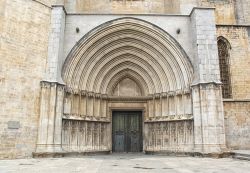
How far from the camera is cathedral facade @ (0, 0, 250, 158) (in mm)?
8516

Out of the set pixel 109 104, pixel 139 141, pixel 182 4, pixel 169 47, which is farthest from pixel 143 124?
pixel 182 4

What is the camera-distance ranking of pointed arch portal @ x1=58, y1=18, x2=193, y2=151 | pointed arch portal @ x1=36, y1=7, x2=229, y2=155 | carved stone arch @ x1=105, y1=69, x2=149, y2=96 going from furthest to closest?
carved stone arch @ x1=105, y1=69, x2=149, y2=96, pointed arch portal @ x1=58, y1=18, x2=193, y2=151, pointed arch portal @ x1=36, y1=7, x2=229, y2=155

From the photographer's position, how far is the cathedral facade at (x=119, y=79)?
8.52 metres

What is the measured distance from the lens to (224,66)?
11312 mm

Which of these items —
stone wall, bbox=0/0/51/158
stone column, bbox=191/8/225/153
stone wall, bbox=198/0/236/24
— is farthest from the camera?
stone wall, bbox=198/0/236/24

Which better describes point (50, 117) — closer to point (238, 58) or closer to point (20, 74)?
point (20, 74)

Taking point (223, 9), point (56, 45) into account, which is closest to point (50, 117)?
point (56, 45)

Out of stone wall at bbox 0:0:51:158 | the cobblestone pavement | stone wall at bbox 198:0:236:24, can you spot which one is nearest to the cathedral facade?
stone wall at bbox 0:0:51:158

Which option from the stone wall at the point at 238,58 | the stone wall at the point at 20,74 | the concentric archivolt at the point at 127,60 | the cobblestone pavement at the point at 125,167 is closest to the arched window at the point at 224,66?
the stone wall at the point at 238,58

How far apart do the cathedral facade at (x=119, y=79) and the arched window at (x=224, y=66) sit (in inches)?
1.8

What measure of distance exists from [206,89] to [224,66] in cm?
292

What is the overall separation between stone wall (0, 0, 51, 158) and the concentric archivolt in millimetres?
1280

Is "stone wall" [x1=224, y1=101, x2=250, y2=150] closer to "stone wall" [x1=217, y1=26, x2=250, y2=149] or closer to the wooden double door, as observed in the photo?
"stone wall" [x1=217, y1=26, x2=250, y2=149]

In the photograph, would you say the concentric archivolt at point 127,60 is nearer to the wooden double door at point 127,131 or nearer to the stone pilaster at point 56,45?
the stone pilaster at point 56,45
